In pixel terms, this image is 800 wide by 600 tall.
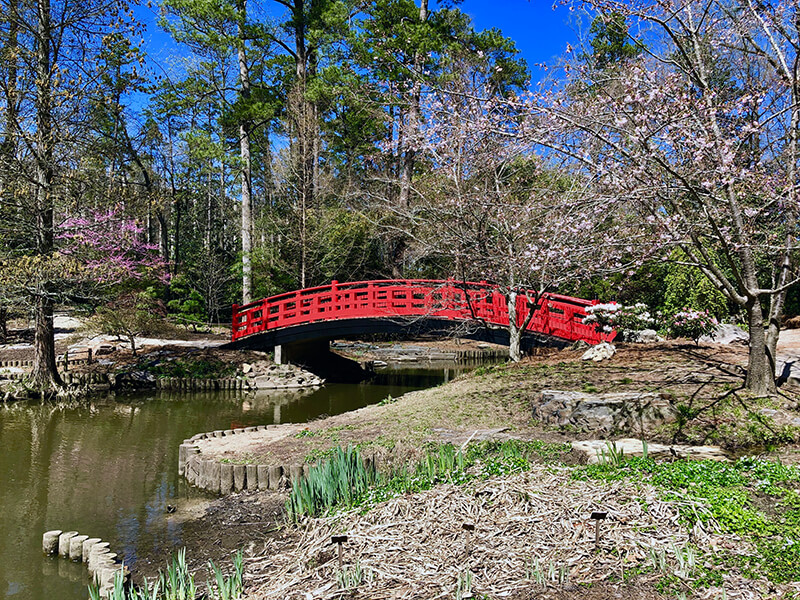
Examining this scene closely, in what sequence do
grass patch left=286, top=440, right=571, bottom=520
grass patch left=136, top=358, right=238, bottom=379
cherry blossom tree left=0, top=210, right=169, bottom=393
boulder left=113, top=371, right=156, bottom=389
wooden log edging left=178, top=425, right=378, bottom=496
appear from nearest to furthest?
grass patch left=286, top=440, right=571, bottom=520
wooden log edging left=178, top=425, right=378, bottom=496
cherry blossom tree left=0, top=210, right=169, bottom=393
boulder left=113, top=371, right=156, bottom=389
grass patch left=136, top=358, right=238, bottom=379

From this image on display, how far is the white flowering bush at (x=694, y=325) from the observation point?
386 inches

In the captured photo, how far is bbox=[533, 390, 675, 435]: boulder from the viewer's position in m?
6.52

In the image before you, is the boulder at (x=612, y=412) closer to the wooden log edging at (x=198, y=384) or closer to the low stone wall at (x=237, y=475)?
the low stone wall at (x=237, y=475)

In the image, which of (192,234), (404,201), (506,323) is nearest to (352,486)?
(506,323)

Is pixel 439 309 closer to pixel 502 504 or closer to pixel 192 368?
pixel 192 368

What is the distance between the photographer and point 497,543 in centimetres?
373

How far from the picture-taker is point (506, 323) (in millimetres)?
13031

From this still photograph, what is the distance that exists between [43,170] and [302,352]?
852 centimetres

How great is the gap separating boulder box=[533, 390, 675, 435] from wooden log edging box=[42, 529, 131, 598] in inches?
181

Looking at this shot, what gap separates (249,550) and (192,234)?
109ft

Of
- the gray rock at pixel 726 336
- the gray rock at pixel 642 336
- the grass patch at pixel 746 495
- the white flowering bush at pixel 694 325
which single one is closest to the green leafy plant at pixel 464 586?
the grass patch at pixel 746 495

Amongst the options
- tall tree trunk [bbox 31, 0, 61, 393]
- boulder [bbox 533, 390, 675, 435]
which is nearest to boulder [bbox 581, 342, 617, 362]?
boulder [bbox 533, 390, 675, 435]

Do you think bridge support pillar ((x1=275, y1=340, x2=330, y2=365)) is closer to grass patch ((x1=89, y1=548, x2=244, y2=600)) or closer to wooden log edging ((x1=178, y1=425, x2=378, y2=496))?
wooden log edging ((x1=178, y1=425, x2=378, y2=496))

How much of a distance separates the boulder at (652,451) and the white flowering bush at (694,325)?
4.68 meters
